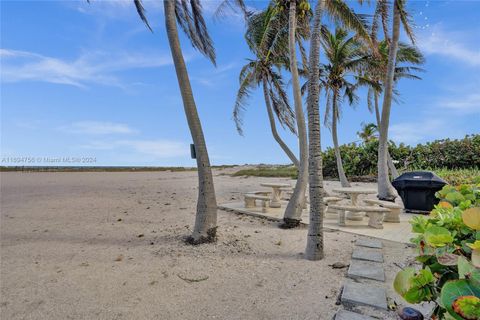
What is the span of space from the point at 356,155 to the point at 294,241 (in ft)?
55.5

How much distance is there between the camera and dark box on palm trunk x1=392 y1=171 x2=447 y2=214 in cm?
834

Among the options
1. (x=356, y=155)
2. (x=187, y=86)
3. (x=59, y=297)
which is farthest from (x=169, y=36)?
(x=356, y=155)

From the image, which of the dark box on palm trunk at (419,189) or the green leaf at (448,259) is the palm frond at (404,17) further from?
the green leaf at (448,259)

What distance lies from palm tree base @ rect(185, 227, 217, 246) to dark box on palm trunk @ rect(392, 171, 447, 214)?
632 cm

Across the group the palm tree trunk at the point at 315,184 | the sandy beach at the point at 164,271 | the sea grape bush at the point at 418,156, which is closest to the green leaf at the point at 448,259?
the sandy beach at the point at 164,271

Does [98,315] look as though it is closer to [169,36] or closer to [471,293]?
[471,293]

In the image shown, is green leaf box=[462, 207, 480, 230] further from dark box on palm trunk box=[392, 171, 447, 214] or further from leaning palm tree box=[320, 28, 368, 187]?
leaning palm tree box=[320, 28, 368, 187]

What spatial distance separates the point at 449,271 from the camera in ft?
3.49

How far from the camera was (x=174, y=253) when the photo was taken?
4992 mm

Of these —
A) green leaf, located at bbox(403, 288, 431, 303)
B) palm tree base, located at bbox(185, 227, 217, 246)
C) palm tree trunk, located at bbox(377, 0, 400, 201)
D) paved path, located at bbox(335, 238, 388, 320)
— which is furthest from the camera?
palm tree trunk, located at bbox(377, 0, 400, 201)

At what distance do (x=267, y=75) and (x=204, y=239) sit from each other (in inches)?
331

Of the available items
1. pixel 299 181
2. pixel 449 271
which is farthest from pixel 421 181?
pixel 449 271

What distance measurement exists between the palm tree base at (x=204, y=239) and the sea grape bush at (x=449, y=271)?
437 cm

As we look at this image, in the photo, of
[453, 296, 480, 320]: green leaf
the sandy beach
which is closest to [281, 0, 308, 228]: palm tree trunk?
the sandy beach
